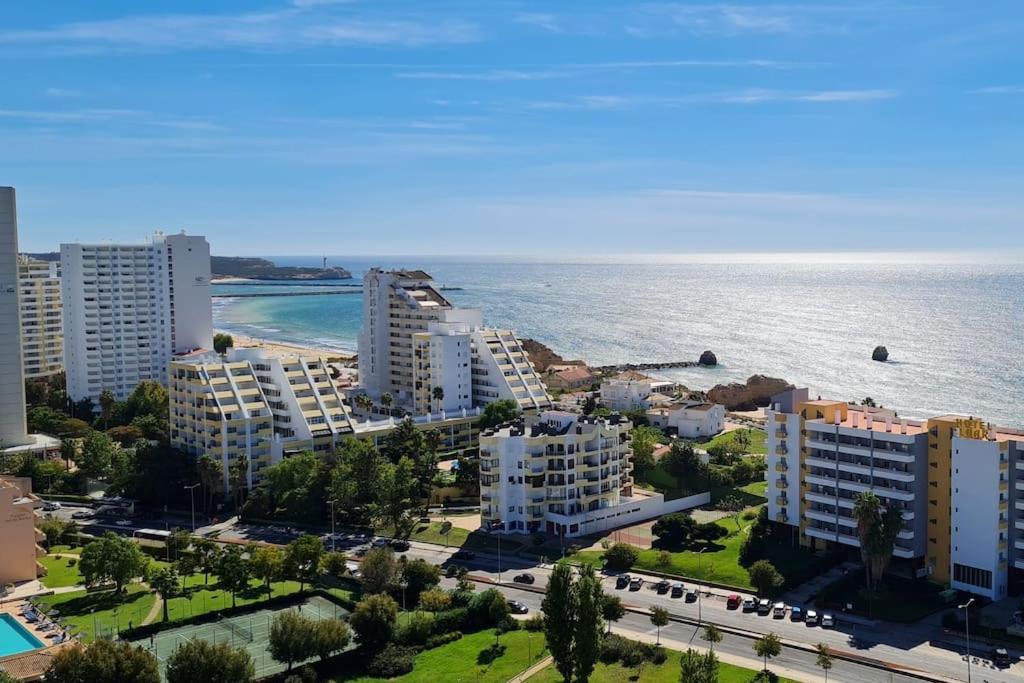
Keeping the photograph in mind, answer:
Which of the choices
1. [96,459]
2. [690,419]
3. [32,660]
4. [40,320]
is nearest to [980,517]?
[690,419]

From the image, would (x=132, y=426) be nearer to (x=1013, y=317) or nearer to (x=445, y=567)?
(x=445, y=567)

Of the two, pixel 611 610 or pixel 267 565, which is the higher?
pixel 267 565

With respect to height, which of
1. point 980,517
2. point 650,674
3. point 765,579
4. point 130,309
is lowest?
point 650,674

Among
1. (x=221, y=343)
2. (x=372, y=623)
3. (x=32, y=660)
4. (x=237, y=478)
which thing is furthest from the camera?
(x=221, y=343)

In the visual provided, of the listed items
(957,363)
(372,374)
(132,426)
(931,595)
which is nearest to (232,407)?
(132,426)

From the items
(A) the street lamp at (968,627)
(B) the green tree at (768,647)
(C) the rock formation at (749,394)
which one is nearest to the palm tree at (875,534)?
(A) the street lamp at (968,627)

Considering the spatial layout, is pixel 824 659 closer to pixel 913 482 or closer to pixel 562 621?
pixel 562 621
